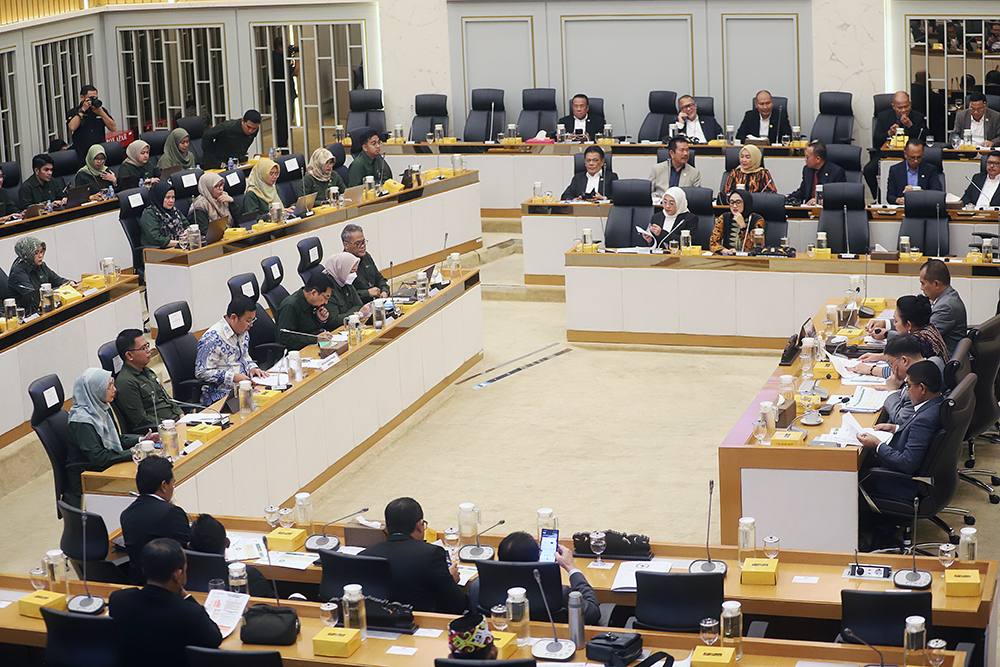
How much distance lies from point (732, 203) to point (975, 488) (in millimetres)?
3365

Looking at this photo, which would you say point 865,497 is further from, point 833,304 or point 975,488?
point 833,304

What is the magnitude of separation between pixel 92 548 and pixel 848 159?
8.30 m

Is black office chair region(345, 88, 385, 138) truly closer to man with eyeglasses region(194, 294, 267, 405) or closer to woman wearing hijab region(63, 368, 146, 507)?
man with eyeglasses region(194, 294, 267, 405)

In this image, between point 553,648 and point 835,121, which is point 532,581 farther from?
point 835,121

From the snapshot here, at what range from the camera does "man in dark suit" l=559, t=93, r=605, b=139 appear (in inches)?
537

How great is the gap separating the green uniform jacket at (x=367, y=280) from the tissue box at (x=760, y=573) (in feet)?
15.8

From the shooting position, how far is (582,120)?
540 inches

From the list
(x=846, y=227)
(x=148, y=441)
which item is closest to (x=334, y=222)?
(x=846, y=227)

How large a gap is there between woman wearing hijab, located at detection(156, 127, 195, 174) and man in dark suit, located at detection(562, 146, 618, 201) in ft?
12.6

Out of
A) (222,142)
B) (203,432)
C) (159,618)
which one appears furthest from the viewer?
(222,142)

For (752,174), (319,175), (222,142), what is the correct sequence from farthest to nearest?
1. (222,142)
2. (319,175)
3. (752,174)

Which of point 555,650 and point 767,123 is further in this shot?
point 767,123

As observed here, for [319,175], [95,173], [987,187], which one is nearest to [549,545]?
[319,175]

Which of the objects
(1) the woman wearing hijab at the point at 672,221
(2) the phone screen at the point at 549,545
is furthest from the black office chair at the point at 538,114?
(2) the phone screen at the point at 549,545
